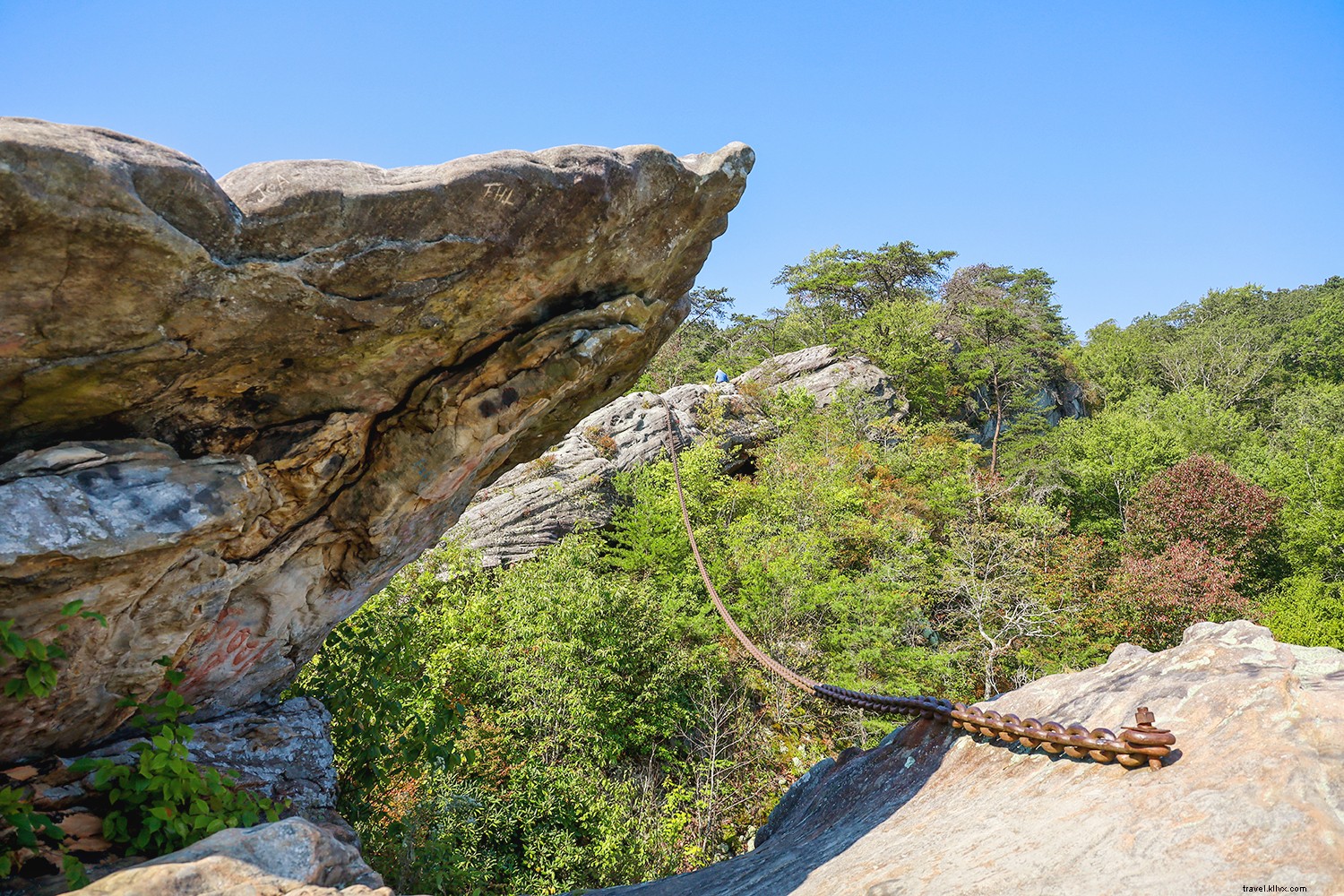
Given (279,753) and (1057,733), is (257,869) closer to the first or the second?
(279,753)

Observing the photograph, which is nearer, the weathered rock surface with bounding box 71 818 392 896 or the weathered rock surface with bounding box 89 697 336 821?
the weathered rock surface with bounding box 71 818 392 896

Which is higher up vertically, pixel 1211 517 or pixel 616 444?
pixel 616 444

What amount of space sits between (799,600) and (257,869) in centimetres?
1606

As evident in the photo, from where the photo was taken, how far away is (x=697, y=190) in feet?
15.4

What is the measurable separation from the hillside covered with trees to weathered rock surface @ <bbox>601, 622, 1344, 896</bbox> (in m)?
4.10

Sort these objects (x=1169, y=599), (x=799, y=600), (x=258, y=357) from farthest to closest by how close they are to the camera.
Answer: (x=1169, y=599) < (x=799, y=600) < (x=258, y=357)

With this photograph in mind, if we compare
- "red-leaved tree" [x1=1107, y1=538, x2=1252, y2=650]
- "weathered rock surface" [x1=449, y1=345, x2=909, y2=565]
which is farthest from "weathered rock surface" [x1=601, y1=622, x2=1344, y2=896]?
"red-leaved tree" [x1=1107, y1=538, x2=1252, y2=650]

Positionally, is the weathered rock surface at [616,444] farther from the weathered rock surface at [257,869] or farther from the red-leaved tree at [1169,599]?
the weathered rock surface at [257,869]

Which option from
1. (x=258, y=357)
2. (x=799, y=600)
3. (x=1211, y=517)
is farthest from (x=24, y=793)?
(x=1211, y=517)

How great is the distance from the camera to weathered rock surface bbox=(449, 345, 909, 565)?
21.3 m

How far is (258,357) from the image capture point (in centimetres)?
389

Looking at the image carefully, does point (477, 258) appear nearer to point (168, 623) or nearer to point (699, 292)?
point (168, 623)

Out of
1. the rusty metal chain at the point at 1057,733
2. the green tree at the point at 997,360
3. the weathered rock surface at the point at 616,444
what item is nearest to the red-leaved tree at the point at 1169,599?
the green tree at the point at 997,360

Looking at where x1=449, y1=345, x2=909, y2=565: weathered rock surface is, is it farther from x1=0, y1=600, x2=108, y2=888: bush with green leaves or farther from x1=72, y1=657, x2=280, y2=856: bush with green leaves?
x1=0, y1=600, x2=108, y2=888: bush with green leaves
